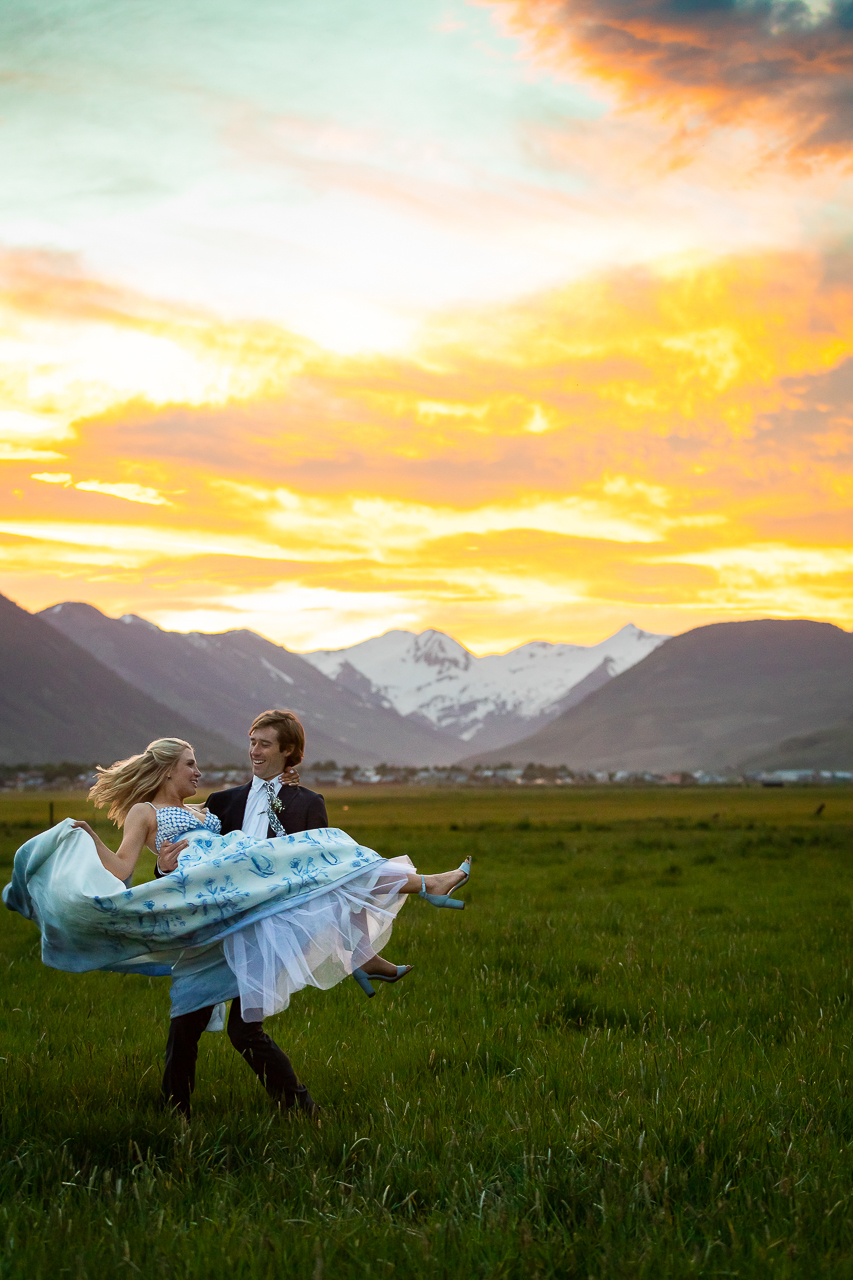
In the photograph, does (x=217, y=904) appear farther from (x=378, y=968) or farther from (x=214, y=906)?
(x=378, y=968)

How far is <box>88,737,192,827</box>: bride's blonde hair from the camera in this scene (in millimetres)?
7586

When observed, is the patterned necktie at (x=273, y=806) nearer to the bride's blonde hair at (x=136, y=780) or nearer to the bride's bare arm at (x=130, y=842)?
the bride's blonde hair at (x=136, y=780)

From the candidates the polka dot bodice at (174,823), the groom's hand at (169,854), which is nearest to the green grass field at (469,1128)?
the groom's hand at (169,854)

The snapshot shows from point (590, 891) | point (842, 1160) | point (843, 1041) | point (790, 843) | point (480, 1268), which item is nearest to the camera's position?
point (480, 1268)

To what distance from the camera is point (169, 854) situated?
7340 mm

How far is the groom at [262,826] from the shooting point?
23.1 ft

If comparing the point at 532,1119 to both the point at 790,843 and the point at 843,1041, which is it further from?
the point at 790,843

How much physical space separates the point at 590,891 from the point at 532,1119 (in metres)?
15.7

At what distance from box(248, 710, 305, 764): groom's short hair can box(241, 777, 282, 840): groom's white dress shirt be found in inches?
9.2

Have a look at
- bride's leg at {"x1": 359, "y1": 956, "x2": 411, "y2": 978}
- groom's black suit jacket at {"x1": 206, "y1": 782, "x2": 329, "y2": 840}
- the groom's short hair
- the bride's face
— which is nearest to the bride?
bride's leg at {"x1": 359, "y1": 956, "x2": 411, "y2": 978}

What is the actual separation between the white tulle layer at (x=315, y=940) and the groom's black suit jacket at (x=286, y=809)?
1.91 feet

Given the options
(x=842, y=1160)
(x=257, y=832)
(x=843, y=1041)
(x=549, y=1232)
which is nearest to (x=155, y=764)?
(x=257, y=832)

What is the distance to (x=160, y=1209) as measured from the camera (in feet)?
17.2

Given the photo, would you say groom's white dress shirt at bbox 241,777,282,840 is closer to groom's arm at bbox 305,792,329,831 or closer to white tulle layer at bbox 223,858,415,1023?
groom's arm at bbox 305,792,329,831
